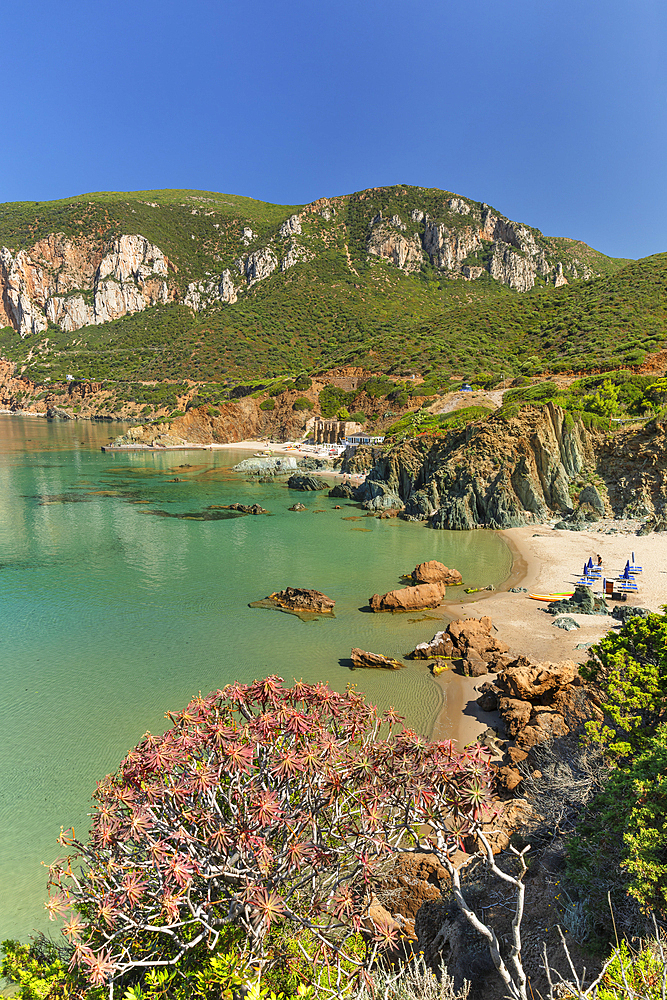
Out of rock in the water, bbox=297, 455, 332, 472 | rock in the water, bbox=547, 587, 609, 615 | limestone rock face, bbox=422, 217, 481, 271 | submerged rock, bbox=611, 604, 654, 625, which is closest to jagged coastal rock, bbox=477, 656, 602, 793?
rock in the water, bbox=547, 587, 609, 615

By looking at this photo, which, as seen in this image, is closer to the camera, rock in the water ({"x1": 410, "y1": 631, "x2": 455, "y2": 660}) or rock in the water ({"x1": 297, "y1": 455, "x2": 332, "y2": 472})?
rock in the water ({"x1": 410, "y1": 631, "x2": 455, "y2": 660})

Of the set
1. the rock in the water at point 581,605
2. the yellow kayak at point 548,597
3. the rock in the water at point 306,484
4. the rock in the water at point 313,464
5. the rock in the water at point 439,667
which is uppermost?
the rock in the water at point 313,464

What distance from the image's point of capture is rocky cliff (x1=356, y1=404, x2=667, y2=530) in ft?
99.1

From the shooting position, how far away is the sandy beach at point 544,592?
39.7 feet

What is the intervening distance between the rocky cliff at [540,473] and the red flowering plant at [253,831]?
92.7 ft

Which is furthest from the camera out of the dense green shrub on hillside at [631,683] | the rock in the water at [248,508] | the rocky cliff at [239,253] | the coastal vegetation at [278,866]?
the rocky cliff at [239,253]

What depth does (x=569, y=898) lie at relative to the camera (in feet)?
16.5

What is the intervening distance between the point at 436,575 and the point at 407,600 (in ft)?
9.83

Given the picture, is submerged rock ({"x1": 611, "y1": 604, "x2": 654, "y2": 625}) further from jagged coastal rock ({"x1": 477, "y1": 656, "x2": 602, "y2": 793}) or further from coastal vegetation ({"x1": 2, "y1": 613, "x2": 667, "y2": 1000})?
coastal vegetation ({"x1": 2, "y1": 613, "x2": 667, "y2": 1000})

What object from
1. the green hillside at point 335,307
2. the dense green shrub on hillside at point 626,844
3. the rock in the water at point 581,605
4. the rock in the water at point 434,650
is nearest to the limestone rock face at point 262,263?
the green hillside at point 335,307

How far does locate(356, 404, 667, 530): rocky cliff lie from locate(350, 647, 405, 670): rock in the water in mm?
19005

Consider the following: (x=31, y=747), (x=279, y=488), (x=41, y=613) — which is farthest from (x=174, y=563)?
(x=279, y=488)

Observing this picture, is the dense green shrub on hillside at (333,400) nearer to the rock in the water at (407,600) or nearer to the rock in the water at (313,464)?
the rock in the water at (313,464)

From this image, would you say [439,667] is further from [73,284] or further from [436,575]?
[73,284]
